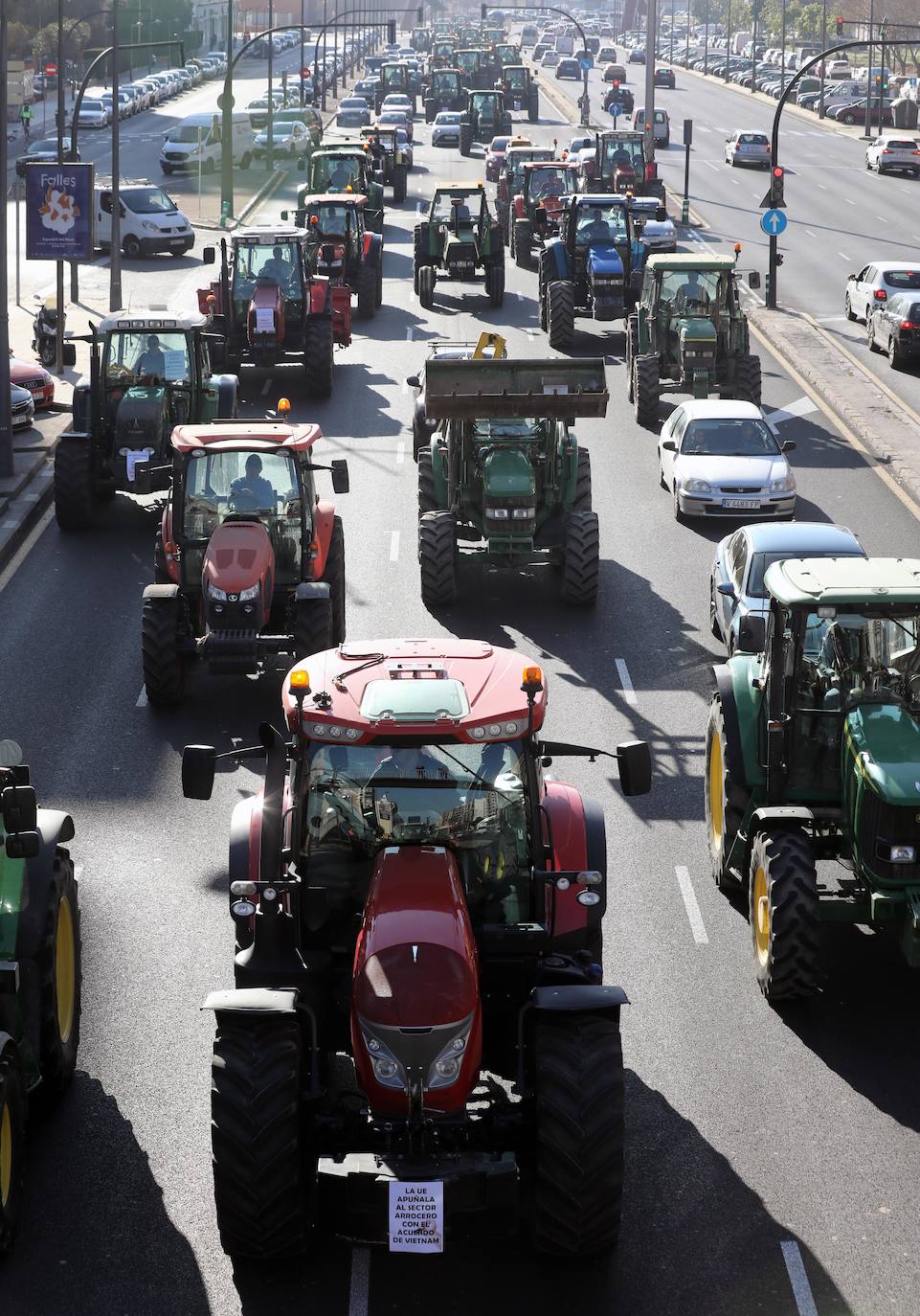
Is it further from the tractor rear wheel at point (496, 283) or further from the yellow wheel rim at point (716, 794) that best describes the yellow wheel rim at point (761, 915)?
the tractor rear wheel at point (496, 283)

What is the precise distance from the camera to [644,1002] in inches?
516

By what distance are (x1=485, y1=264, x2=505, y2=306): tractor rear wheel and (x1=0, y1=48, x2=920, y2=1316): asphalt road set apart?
71.3ft

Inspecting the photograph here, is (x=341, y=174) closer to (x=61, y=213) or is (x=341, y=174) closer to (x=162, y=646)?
(x=61, y=213)

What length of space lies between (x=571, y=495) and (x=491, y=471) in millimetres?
1050

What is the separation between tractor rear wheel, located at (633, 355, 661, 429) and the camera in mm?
33406

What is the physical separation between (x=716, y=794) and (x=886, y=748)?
271cm

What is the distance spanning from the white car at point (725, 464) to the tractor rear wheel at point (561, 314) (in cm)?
1155

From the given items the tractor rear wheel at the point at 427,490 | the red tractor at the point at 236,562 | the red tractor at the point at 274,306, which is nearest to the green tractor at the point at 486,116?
the red tractor at the point at 274,306

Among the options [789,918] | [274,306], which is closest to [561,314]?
[274,306]

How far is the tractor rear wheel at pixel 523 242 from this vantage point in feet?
172

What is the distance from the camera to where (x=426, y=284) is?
45.8 m

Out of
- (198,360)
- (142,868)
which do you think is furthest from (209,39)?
(142,868)

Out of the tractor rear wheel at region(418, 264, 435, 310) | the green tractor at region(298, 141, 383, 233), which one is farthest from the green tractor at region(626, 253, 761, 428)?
the green tractor at region(298, 141, 383, 233)

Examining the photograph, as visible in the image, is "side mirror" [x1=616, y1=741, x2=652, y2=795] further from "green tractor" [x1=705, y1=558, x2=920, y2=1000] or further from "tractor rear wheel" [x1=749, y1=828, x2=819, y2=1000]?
"tractor rear wheel" [x1=749, y1=828, x2=819, y2=1000]
